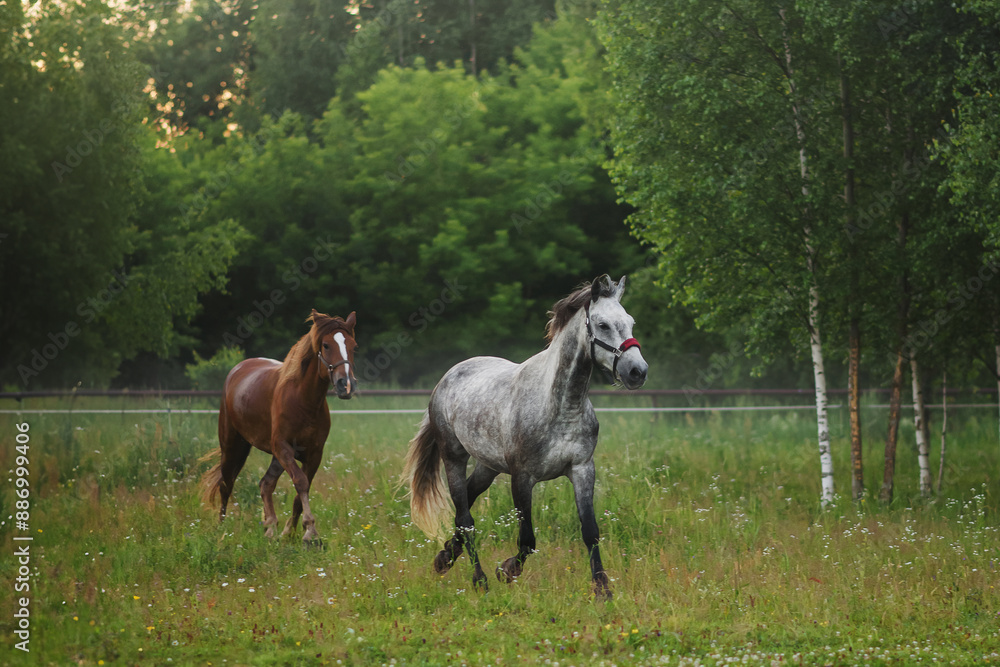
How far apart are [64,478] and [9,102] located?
12522mm

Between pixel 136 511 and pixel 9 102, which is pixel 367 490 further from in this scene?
pixel 9 102

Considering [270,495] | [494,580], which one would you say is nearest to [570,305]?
[494,580]

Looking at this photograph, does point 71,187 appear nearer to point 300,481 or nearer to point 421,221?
point 421,221

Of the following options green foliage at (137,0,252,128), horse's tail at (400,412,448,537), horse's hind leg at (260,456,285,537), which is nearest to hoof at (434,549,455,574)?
horse's tail at (400,412,448,537)

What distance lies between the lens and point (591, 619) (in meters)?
6.88

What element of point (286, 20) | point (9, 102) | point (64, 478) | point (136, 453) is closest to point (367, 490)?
point (136, 453)

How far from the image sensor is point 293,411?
30.8 ft

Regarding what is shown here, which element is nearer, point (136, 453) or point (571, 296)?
point (571, 296)
